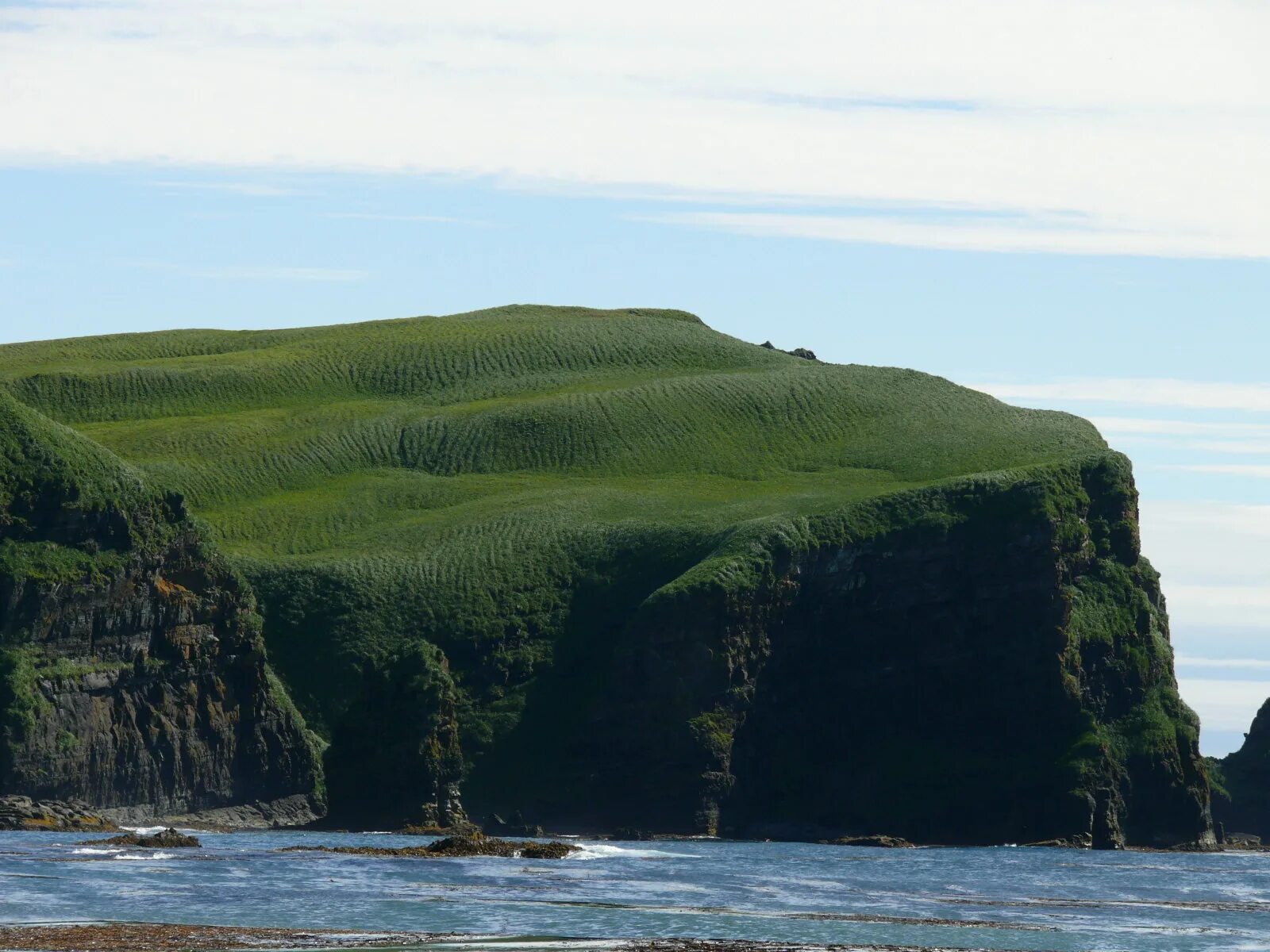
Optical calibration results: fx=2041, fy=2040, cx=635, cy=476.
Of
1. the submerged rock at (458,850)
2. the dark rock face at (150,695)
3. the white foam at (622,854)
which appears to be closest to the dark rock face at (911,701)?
the dark rock face at (150,695)

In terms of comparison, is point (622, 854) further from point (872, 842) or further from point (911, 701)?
point (911, 701)

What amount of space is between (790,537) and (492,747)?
29.3 m

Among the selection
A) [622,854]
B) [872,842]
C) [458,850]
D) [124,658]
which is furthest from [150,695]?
[872,842]

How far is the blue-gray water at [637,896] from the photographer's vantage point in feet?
203

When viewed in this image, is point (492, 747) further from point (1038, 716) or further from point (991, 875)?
point (991, 875)

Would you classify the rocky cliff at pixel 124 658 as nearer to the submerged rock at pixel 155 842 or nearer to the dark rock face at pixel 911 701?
the dark rock face at pixel 911 701

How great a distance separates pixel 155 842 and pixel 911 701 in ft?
250

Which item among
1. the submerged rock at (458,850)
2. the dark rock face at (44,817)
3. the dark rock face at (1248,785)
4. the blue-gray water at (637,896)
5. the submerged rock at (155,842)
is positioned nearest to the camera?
the blue-gray water at (637,896)

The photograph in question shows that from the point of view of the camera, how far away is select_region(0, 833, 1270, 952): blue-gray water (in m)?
61.9

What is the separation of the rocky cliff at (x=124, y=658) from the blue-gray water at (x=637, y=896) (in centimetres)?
2506

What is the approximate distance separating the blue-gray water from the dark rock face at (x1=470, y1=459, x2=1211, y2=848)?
38840mm

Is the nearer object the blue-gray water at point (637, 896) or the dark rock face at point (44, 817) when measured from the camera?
the blue-gray water at point (637, 896)

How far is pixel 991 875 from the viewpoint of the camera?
9888 cm

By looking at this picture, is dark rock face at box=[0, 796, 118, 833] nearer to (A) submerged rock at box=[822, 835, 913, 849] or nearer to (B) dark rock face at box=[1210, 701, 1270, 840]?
(A) submerged rock at box=[822, 835, 913, 849]
